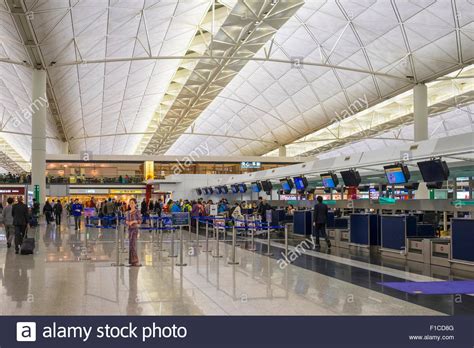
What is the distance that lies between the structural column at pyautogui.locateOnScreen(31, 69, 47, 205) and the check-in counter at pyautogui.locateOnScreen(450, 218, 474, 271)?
76.1 ft

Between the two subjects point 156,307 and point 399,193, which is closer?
point 156,307

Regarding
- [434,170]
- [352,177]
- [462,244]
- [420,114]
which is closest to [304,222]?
[352,177]

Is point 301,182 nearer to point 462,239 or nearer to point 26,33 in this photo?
point 462,239

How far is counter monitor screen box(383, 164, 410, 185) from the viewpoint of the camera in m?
15.8

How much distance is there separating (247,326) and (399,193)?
21.5 m

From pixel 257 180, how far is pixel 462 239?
1895 centimetres

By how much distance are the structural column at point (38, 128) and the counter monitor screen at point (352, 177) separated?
17.9 metres

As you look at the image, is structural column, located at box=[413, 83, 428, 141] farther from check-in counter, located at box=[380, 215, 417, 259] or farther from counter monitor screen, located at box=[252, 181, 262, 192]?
check-in counter, located at box=[380, 215, 417, 259]

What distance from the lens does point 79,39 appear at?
86.9 ft

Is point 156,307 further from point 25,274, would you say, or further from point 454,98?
point 454,98

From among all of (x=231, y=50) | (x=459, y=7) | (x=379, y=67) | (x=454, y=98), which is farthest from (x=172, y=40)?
(x=454, y=98)

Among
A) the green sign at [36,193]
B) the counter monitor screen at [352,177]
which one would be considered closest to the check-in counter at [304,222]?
the counter monitor screen at [352,177]

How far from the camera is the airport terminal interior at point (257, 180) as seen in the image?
9.11 meters

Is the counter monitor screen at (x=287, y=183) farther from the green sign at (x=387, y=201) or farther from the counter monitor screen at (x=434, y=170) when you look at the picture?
the counter monitor screen at (x=434, y=170)
